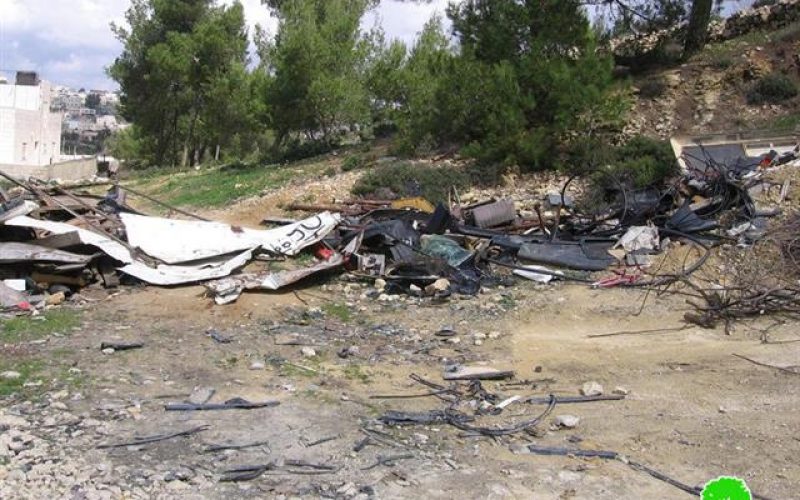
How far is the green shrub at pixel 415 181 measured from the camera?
507 inches

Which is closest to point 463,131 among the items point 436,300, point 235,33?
point 436,300

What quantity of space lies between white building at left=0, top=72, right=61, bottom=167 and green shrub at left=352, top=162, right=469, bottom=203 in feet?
100

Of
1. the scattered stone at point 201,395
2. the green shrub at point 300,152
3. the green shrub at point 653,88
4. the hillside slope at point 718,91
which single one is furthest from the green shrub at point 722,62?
the scattered stone at point 201,395

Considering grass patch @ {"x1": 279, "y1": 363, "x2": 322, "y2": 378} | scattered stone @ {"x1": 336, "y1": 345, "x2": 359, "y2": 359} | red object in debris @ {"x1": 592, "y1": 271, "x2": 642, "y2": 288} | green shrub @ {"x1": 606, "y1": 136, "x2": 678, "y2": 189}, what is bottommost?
grass patch @ {"x1": 279, "y1": 363, "x2": 322, "y2": 378}

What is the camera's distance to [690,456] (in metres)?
4.45

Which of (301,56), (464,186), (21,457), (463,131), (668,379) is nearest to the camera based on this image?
(21,457)

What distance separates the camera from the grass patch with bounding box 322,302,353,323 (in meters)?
7.76

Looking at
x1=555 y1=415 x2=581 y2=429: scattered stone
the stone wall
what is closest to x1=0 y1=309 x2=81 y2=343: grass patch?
x1=555 y1=415 x2=581 y2=429: scattered stone

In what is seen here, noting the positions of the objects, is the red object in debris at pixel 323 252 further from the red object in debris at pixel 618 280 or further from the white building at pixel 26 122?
the white building at pixel 26 122

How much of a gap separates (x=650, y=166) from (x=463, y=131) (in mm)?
4010

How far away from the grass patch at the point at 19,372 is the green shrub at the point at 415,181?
7.81 metres

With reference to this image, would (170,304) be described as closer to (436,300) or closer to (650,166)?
(436,300)

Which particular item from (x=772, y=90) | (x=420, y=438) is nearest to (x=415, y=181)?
(x=772, y=90)

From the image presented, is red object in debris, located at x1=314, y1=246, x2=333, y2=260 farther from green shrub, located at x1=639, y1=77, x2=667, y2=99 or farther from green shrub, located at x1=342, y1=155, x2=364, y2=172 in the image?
green shrub, located at x1=639, y1=77, x2=667, y2=99
